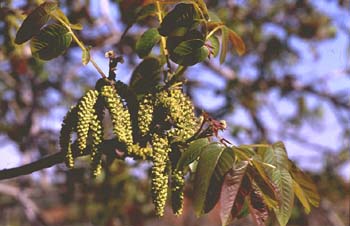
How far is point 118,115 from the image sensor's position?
64.1 inches

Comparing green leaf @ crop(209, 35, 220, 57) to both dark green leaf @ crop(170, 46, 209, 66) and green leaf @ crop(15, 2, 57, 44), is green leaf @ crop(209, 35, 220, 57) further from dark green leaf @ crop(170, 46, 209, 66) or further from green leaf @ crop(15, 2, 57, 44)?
green leaf @ crop(15, 2, 57, 44)

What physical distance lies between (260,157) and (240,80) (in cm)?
364

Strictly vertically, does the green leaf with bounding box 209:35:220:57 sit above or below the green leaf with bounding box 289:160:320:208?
above

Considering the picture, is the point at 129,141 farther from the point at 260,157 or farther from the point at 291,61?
the point at 291,61

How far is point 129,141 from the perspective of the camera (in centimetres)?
164

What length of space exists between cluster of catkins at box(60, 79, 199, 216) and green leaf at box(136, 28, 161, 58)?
229mm

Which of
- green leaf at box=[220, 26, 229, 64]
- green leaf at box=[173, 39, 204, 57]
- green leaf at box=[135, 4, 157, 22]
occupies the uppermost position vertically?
green leaf at box=[135, 4, 157, 22]

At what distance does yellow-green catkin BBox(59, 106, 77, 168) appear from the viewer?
1.64m

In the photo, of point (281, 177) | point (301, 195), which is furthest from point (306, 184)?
point (281, 177)

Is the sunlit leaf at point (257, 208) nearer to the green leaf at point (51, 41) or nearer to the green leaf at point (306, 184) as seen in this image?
the green leaf at point (306, 184)

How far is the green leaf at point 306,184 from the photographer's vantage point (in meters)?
1.80

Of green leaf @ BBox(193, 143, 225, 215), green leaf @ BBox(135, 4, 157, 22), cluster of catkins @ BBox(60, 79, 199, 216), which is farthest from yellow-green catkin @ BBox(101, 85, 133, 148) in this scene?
green leaf @ BBox(135, 4, 157, 22)

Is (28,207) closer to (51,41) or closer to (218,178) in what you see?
(51,41)

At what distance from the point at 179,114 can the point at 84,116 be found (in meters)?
0.25
